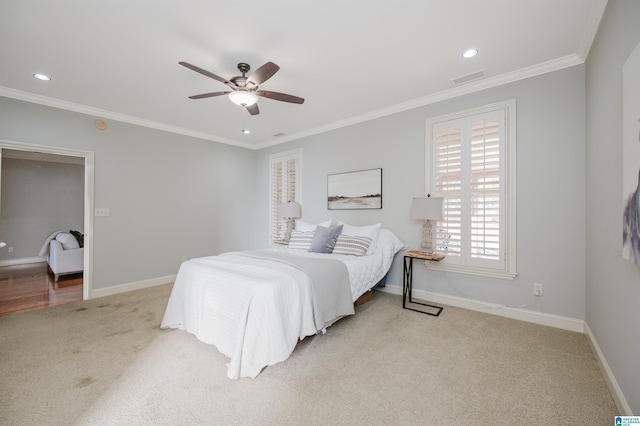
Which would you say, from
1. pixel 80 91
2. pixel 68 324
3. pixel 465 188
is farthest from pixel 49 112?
pixel 465 188

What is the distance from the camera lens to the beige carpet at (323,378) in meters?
1.57

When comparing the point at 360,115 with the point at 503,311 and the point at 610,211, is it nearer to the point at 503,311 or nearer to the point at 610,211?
the point at 610,211

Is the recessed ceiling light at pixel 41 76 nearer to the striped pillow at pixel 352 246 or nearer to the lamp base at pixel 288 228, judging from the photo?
the lamp base at pixel 288 228

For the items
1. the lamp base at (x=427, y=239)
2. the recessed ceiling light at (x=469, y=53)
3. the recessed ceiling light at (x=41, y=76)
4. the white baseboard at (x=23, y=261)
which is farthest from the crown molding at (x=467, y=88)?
the white baseboard at (x=23, y=261)

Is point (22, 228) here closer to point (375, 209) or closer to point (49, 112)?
point (49, 112)

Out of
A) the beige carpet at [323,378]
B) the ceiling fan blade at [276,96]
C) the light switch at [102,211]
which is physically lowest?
the beige carpet at [323,378]

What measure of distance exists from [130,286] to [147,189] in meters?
1.55

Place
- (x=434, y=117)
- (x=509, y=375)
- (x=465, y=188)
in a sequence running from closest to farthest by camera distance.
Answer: (x=509, y=375) < (x=465, y=188) < (x=434, y=117)

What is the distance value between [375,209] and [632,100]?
111 inches

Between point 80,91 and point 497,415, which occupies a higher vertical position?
point 80,91

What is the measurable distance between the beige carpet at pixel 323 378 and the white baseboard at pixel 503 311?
0.34 feet

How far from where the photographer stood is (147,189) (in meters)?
4.32

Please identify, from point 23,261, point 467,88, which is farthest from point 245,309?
point 23,261

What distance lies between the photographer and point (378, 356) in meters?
2.21
